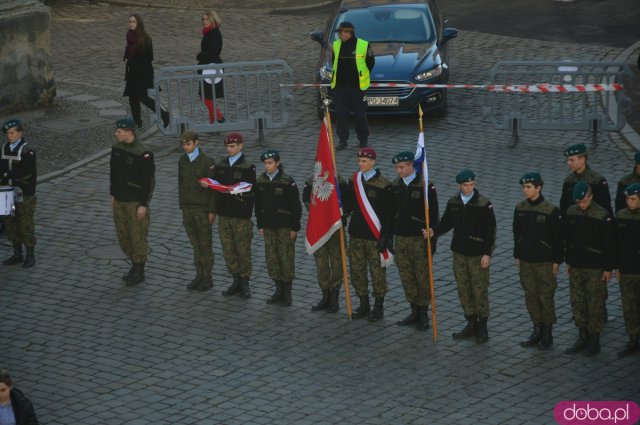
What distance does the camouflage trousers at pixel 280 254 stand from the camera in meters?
14.3

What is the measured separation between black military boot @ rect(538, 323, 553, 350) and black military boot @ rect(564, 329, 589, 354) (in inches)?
7.3

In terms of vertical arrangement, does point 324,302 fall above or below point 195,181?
below

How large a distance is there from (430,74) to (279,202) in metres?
7.23

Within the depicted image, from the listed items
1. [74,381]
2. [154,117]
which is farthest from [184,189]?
[154,117]

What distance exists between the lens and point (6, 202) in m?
14.8

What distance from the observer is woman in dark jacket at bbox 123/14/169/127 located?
67.1 ft

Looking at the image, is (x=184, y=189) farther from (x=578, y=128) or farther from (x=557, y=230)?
(x=578, y=128)

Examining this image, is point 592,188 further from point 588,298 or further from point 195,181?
point 195,181

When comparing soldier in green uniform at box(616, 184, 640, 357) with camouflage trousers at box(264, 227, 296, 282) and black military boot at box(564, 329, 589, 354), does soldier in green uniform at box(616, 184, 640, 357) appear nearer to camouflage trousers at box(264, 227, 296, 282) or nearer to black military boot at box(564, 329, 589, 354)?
black military boot at box(564, 329, 589, 354)

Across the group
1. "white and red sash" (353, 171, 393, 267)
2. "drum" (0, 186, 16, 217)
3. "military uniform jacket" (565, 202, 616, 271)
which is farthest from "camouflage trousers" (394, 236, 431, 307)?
"drum" (0, 186, 16, 217)

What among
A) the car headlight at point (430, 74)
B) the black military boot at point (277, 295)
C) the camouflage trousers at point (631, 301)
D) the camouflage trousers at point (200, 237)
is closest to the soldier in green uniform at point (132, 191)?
the camouflage trousers at point (200, 237)

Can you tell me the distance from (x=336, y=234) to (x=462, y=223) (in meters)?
1.56

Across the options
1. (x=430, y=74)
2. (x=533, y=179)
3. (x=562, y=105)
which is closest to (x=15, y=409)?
(x=533, y=179)

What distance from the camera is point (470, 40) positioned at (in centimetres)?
2623
